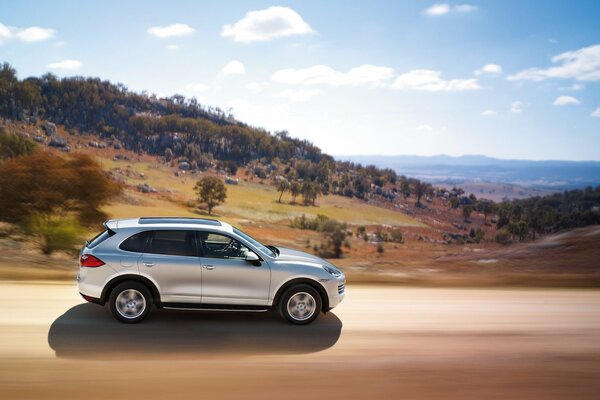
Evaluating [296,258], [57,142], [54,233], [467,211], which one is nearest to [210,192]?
[54,233]

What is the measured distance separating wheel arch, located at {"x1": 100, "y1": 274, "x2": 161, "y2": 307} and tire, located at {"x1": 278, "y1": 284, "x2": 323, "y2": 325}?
1680 millimetres

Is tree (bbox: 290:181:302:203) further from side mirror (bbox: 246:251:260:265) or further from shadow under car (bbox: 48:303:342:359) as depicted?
side mirror (bbox: 246:251:260:265)

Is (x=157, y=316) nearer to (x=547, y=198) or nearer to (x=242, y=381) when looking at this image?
(x=242, y=381)

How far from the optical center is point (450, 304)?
927 centimetres

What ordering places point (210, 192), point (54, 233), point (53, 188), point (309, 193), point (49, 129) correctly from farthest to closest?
point (49, 129) → point (309, 193) → point (210, 192) → point (53, 188) → point (54, 233)

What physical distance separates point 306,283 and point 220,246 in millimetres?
1307

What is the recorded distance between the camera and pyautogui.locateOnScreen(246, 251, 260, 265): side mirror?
7.19m

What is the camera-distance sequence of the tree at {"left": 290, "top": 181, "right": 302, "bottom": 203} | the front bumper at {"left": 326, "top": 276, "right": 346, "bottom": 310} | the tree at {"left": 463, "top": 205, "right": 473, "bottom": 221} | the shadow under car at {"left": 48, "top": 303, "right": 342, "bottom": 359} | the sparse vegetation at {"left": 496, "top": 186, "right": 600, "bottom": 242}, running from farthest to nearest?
1. the tree at {"left": 463, "top": 205, "right": 473, "bottom": 221}
2. the tree at {"left": 290, "top": 181, "right": 302, "bottom": 203}
3. the sparse vegetation at {"left": 496, "top": 186, "right": 600, "bottom": 242}
4. the front bumper at {"left": 326, "top": 276, "right": 346, "bottom": 310}
5. the shadow under car at {"left": 48, "top": 303, "right": 342, "bottom": 359}

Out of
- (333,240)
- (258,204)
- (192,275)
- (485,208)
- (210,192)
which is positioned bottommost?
(485,208)

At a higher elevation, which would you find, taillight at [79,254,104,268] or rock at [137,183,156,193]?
taillight at [79,254,104,268]

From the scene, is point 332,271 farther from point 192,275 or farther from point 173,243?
point 173,243

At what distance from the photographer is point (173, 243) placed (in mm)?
7238

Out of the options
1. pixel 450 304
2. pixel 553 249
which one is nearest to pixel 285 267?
pixel 450 304

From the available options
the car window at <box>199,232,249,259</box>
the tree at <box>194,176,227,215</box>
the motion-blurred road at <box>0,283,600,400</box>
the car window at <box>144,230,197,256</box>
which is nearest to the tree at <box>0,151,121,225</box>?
the motion-blurred road at <box>0,283,600,400</box>
